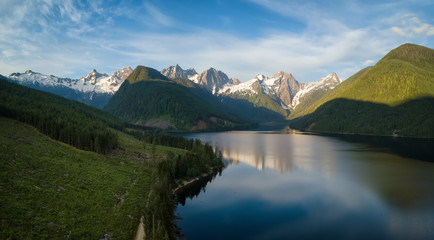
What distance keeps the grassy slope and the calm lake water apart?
12.1m

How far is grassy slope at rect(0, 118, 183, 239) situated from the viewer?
30.5 meters

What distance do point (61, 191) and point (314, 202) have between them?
52.3 metres

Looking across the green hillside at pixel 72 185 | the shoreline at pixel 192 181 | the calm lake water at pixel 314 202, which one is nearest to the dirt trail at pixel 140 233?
the green hillside at pixel 72 185

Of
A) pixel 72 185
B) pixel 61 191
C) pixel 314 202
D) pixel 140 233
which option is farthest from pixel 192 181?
pixel 61 191

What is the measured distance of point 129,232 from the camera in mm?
35594

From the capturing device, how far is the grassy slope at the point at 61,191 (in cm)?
3055

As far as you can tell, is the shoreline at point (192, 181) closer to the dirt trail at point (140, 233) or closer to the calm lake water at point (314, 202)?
the calm lake water at point (314, 202)

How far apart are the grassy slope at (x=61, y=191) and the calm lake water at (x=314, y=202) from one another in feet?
39.7

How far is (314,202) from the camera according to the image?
55719mm

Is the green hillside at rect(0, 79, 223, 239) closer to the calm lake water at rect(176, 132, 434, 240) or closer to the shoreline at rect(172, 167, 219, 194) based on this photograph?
the shoreline at rect(172, 167, 219, 194)

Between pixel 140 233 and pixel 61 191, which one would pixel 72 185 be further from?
pixel 140 233

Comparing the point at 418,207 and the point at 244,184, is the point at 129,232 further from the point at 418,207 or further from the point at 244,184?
the point at 418,207

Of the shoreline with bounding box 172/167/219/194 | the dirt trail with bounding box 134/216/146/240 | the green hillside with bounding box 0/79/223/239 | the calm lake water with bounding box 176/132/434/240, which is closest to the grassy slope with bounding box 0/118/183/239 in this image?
the green hillside with bounding box 0/79/223/239

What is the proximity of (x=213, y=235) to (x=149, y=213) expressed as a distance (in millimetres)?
11666
